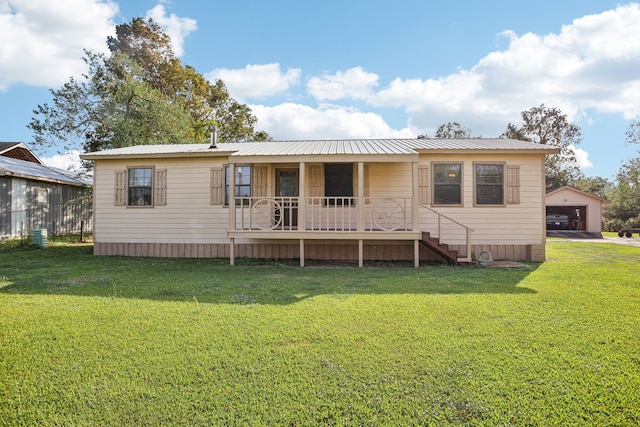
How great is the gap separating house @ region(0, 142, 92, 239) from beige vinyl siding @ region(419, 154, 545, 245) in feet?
51.0

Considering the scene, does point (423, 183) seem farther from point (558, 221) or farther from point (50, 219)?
point (558, 221)

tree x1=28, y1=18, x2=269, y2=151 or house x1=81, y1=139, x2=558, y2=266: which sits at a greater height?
tree x1=28, y1=18, x2=269, y2=151

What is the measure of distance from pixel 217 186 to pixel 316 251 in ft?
11.3

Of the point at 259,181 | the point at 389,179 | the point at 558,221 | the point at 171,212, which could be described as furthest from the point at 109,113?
the point at 558,221

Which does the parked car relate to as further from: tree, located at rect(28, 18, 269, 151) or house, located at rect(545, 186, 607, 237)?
tree, located at rect(28, 18, 269, 151)

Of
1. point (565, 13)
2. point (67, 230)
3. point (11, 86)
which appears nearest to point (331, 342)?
point (565, 13)

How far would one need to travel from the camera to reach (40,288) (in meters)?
5.72

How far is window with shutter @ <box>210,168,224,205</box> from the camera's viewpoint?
9.80 m

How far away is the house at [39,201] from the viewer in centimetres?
1345

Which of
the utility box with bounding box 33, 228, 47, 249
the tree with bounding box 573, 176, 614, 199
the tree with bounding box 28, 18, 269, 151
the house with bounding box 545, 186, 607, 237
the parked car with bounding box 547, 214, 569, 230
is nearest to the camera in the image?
the utility box with bounding box 33, 228, 47, 249

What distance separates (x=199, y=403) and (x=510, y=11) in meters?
11.4

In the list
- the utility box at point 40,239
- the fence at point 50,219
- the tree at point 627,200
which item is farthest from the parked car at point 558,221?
the utility box at point 40,239

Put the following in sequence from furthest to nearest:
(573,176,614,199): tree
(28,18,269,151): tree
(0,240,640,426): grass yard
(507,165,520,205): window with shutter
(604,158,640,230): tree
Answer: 1. (573,176,614,199): tree
2. (604,158,640,230): tree
3. (28,18,269,151): tree
4. (507,165,520,205): window with shutter
5. (0,240,640,426): grass yard

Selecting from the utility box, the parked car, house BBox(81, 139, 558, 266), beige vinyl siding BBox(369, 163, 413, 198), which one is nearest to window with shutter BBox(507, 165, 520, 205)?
house BBox(81, 139, 558, 266)
